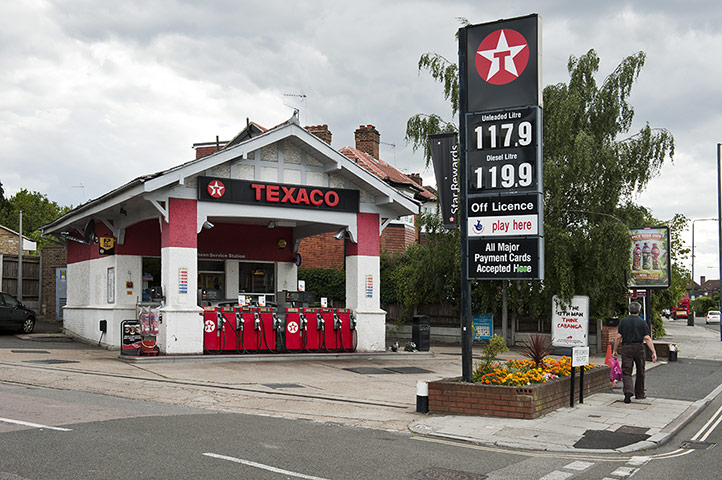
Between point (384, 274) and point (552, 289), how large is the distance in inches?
333

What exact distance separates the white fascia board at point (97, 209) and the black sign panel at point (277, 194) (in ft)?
5.35

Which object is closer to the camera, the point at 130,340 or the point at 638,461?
the point at 638,461

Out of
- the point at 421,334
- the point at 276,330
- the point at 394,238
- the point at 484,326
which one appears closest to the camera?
the point at 276,330

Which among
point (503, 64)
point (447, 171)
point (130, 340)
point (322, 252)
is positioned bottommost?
point (130, 340)

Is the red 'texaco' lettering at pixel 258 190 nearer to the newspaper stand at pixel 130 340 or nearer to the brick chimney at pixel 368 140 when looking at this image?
the newspaper stand at pixel 130 340

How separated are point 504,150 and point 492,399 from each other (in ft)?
13.1

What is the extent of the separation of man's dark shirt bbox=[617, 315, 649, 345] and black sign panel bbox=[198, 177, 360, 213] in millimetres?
9509

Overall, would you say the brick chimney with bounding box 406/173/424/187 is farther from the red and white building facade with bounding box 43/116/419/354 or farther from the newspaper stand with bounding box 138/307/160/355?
the newspaper stand with bounding box 138/307/160/355

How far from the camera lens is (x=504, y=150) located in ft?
38.5

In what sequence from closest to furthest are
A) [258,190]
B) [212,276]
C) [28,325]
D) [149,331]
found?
1. [149,331]
2. [258,190]
3. [212,276]
4. [28,325]

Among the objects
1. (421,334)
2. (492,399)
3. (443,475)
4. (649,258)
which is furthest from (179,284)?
(649,258)

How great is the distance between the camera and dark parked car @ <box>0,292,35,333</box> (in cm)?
2456

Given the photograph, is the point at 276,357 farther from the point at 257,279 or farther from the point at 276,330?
the point at 257,279

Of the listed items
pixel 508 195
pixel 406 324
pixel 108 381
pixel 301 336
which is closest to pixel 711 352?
pixel 406 324
